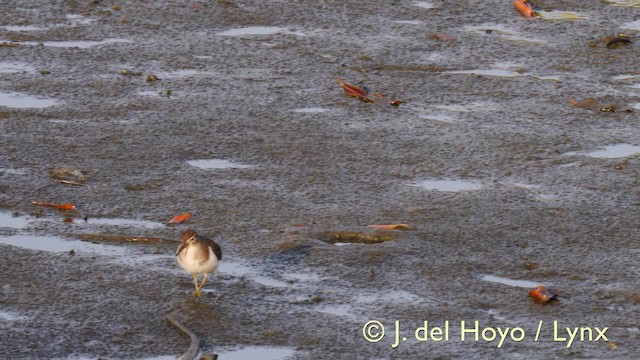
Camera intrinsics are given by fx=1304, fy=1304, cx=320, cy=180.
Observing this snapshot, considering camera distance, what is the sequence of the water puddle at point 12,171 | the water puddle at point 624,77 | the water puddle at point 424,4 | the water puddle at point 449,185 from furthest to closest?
the water puddle at point 424,4, the water puddle at point 624,77, the water puddle at point 12,171, the water puddle at point 449,185

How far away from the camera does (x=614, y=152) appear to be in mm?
9266

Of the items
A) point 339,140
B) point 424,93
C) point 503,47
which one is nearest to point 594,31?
point 503,47

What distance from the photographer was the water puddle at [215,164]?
352 inches

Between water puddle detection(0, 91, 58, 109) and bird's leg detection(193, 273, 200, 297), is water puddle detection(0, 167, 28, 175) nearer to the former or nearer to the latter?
water puddle detection(0, 91, 58, 109)

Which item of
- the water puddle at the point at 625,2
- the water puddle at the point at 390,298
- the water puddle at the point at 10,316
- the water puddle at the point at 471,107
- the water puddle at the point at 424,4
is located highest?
the water puddle at the point at 625,2

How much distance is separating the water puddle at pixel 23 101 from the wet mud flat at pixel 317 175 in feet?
0.15

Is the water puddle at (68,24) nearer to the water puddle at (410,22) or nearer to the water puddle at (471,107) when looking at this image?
the water puddle at (410,22)

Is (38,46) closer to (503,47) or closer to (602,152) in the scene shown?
(503,47)

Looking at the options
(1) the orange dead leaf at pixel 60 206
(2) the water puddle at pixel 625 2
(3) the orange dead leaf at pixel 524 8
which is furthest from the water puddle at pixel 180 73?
(2) the water puddle at pixel 625 2

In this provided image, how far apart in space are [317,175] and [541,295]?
2.21 m

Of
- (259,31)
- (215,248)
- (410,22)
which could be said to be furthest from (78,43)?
(215,248)

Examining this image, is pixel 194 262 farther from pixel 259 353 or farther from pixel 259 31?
pixel 259 31

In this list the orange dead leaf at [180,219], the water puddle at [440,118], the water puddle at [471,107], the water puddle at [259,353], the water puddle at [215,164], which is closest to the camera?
the water puddle at [259,353]

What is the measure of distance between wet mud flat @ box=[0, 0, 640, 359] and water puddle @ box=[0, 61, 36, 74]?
26mm
